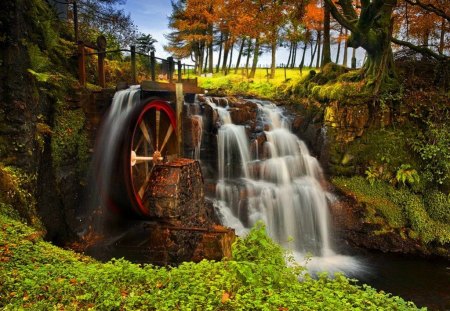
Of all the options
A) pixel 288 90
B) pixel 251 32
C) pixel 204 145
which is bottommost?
pixel 204 145

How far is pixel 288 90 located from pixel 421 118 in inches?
273

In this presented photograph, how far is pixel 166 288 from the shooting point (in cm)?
389

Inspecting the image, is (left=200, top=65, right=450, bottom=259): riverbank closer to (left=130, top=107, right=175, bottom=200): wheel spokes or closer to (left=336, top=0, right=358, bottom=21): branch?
(left=336, top=0, right=358, bottom=21): branch

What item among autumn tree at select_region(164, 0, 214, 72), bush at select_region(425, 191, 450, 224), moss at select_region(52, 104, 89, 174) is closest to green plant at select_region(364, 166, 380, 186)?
bush at select_region(425, 191, 450, 224)

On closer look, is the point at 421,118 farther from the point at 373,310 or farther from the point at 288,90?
the point at 373,310

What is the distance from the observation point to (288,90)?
17.5 meters

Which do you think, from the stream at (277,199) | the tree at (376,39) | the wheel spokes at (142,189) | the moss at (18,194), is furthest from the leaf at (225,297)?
the tree at (376,39)

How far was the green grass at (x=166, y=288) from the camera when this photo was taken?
3576 mm

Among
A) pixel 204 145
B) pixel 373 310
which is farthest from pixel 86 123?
pixel 373 310

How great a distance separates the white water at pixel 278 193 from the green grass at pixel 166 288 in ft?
18.9

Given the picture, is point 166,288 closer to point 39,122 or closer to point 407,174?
point 39,122

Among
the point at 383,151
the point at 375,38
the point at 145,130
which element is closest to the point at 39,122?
the point at 145,130

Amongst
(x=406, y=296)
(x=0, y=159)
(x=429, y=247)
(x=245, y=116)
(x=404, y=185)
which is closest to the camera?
(x=0, y=159)

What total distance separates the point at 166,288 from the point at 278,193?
7860 mm
